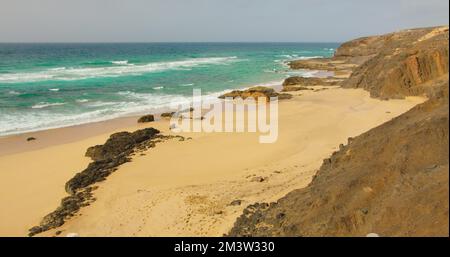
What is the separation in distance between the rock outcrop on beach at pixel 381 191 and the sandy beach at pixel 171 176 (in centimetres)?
169

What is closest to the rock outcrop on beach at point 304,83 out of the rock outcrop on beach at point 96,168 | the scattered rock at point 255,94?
the scattered rock at point 255,94

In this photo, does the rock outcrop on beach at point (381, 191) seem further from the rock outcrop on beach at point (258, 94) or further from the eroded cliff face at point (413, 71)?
the rock outcrop on beach at point (258, 94)

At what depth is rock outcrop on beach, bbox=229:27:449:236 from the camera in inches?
230

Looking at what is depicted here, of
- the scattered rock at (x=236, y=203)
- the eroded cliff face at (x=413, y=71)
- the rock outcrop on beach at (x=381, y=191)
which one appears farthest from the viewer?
the eroded cliff face at (x=413, y=71)

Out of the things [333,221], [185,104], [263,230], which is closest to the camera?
[333,221]

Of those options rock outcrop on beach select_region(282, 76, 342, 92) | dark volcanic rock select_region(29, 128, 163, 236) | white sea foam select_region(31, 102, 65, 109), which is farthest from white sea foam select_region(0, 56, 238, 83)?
dark volcanic rock select_region(29, 128, 163, 236)

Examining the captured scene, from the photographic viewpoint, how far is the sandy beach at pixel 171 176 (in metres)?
10.1

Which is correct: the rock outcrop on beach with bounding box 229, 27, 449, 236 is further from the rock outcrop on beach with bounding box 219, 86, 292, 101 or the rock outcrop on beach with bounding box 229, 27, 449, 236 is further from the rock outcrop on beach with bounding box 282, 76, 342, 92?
the rock outcrop on beach with bounding box 282, 76, 342, 92

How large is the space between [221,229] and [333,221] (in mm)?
3195

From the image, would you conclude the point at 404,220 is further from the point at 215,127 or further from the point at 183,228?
the point at 215,127

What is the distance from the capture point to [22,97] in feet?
106

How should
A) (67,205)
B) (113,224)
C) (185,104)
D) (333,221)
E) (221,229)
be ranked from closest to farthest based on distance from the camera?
1. (333,221)
2. (221,229)
3. (113,224)
4. (67,205)
5. (185,104)

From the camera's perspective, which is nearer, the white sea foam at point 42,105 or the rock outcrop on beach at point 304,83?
the white sea foam at point 42,105

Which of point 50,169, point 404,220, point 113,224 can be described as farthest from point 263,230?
point 50,169
